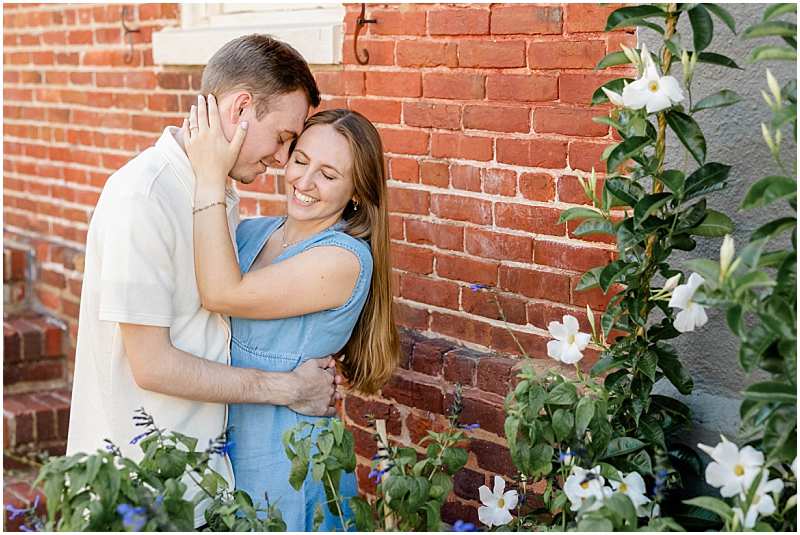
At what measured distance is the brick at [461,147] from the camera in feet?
9.08

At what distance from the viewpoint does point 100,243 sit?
2150mm

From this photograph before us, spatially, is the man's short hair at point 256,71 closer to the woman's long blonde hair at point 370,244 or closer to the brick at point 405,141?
the woman's long blonde hair at point 370,244

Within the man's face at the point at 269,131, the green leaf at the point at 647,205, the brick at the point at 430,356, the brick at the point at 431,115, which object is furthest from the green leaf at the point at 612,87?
the brick at the point at 430,356

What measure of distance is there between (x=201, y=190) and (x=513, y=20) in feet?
3.78

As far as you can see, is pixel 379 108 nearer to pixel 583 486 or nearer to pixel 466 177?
pixel 466 177

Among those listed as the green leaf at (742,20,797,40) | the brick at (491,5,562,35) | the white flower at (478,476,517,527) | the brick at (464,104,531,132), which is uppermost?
the brick at (491,5,562,35)

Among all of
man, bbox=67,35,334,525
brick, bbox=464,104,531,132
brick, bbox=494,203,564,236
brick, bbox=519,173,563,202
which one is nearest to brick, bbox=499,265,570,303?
brick, bbox=494,203,564,236

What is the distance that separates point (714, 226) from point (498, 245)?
100cm

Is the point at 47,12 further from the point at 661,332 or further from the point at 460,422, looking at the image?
the point at 661,332

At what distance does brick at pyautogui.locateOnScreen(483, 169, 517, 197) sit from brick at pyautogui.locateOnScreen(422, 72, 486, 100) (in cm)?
26

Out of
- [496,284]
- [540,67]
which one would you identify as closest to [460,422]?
[496,284]

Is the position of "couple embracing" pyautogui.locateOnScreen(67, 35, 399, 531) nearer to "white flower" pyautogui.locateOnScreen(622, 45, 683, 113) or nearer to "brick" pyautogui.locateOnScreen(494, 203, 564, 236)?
"brick" pyautogui.locateOnScreen(494, 203, 564, 236)

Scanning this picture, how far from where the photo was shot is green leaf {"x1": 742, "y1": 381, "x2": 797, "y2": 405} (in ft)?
4.76

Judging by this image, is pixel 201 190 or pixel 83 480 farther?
pixel 201 190
